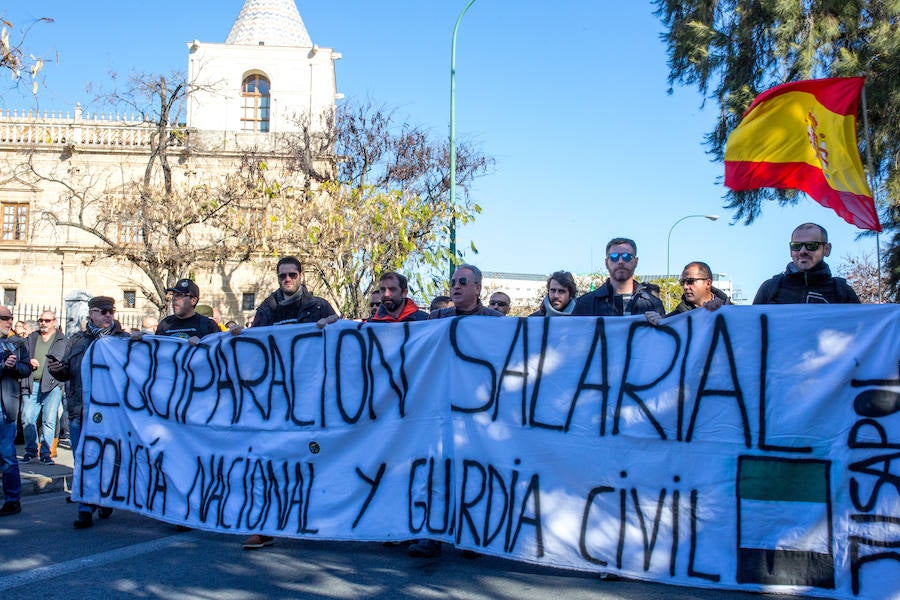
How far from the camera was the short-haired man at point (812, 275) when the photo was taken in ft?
17.3

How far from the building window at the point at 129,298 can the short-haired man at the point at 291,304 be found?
32.0m

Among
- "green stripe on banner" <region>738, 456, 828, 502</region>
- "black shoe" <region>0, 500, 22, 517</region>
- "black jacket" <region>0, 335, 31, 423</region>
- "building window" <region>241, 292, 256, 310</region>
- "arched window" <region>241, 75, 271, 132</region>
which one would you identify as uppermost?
"arched window" <region>241, 75, 271, 132</region>

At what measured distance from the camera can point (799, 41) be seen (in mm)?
15273

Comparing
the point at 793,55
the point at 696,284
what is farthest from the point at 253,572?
the point at 793,55

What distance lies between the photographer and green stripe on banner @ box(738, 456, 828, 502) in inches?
171

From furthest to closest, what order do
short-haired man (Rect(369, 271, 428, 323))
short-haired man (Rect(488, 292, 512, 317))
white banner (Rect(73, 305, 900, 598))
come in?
short-haired man (Rect(488, 292, 512, 317))
short-haired man (Rect(369, 271, 428, 323))
white banner (Rect(73, 305, 900, 598))

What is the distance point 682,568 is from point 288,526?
2.47m

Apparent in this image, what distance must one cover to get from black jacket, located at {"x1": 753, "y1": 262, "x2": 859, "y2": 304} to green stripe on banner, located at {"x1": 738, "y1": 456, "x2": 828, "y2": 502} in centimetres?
128

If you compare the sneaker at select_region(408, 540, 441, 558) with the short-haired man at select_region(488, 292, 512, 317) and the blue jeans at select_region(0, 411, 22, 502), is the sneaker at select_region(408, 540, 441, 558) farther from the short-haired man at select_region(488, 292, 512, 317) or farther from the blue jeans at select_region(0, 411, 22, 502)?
the short-haired man at select_region(488, 292, 512, 317)

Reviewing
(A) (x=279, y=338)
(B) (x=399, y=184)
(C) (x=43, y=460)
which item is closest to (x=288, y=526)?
(A) (x=279, y=338)

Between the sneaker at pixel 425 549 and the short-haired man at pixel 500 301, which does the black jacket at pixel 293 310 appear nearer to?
the sneaker at pixel 425 549

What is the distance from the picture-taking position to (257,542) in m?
5.54

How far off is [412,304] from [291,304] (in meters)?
0.94

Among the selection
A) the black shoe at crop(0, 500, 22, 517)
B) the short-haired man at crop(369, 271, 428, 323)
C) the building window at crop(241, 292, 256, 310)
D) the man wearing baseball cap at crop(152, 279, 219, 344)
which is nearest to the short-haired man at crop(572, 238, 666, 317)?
the short-haired man at crop(369, 271, 428, 323)
